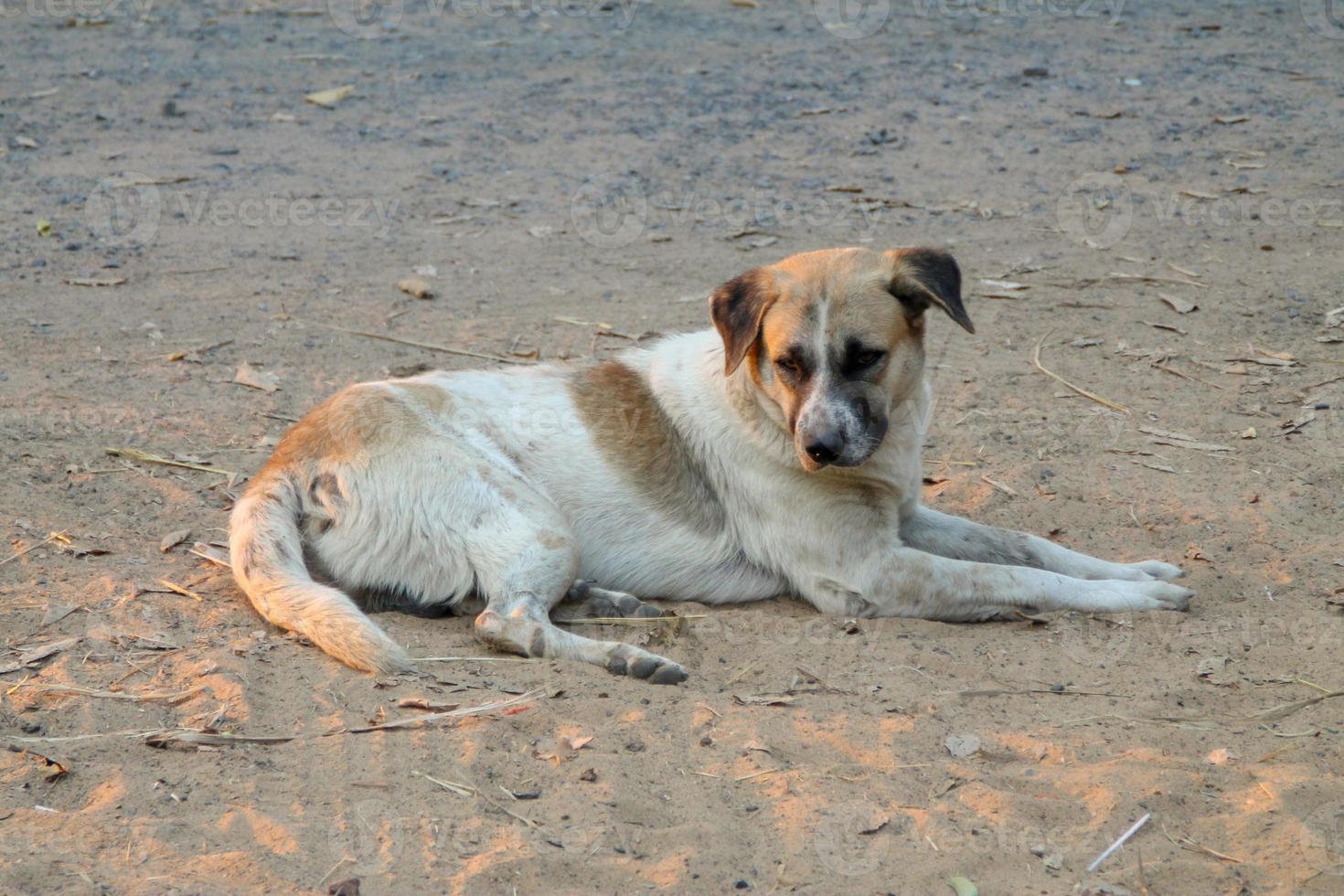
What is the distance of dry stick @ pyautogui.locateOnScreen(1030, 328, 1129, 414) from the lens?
6188mm

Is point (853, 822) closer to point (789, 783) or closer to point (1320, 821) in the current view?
point (789, 783)

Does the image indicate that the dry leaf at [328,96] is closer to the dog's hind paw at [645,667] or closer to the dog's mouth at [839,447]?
the dog's mouth at [839,447]

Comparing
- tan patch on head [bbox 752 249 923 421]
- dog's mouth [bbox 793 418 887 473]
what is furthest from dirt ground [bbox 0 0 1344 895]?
tan patch on head [bbox 752 249 923 421]

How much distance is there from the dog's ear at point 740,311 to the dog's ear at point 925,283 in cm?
45

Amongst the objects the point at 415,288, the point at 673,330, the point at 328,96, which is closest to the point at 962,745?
the point at 673,330

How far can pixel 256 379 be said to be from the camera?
6398 mm

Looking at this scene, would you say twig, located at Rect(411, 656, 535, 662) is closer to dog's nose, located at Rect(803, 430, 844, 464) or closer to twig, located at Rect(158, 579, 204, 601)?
twig, located at Rect(158, 579, 204, 601)

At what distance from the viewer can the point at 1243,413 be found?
602 centimetres

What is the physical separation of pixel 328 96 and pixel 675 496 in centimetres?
666

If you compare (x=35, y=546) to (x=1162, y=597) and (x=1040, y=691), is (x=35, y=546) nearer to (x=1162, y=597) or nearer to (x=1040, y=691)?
(x=1040, y=691)

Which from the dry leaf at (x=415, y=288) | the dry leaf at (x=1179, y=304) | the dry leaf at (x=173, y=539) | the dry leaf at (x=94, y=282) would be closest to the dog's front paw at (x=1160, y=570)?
the dry leaf at (x=1179, y=304)

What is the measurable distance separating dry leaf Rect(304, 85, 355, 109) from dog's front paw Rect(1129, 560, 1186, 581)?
7.56 meters

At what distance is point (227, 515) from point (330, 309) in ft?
7.63

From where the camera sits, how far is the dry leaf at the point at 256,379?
6.35 m
